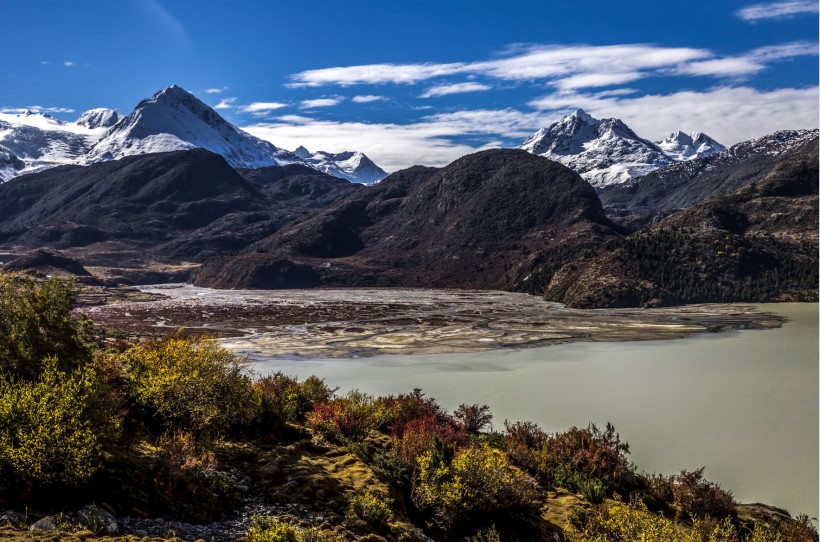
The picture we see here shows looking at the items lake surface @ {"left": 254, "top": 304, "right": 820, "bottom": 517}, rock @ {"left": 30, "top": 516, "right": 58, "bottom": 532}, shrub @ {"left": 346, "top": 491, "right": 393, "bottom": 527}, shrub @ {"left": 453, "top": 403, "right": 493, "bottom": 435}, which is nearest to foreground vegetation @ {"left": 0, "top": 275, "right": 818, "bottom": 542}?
shrub @ {"left": 346, "top": 491, "right": 393, "bottom": 527}

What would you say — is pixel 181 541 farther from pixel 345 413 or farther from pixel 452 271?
pixel 452 271

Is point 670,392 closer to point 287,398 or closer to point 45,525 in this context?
point 287,398

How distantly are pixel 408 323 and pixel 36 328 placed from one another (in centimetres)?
5778

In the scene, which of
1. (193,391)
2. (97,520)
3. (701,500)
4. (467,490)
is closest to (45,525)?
(97,520)

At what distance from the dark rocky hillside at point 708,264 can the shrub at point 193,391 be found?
8247cm

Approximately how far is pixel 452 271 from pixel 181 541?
15337 cm

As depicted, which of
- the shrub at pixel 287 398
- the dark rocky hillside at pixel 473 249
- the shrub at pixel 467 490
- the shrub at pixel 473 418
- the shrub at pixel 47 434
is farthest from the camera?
the dark rocky hillside at pixel 473 249

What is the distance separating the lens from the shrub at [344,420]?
666 inches

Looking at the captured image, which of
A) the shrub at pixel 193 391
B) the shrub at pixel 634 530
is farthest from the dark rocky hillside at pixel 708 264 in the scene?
the shrub at pixel 193 391

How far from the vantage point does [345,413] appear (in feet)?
57.5

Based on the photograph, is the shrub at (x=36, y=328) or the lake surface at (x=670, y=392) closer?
the shrub at (x=36, y=328)

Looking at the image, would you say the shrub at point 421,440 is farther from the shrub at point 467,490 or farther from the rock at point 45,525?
the rock at point 45,525

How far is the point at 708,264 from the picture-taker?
10131 centimetres

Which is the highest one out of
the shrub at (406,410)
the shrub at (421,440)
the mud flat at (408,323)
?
the shrub at (421,440)
